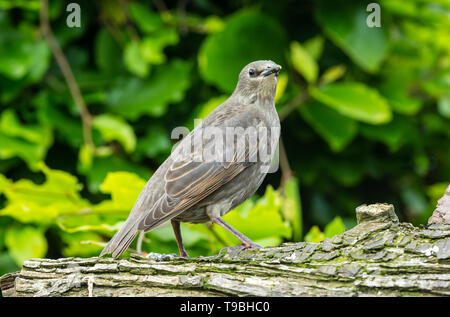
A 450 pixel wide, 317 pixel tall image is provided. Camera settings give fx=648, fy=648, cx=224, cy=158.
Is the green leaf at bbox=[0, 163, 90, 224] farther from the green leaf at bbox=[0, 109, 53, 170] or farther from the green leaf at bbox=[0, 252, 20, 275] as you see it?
the green leaf at bbox=[0, 252, 20, 275]

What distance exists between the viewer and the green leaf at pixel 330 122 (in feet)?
16.4

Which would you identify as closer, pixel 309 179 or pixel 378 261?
pixel 378 261

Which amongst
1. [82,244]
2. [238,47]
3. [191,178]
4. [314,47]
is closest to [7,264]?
[82,244]

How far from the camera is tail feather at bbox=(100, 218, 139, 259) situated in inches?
127

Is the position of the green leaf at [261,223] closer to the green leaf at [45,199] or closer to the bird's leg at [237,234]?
the bird's leg at [237,234]

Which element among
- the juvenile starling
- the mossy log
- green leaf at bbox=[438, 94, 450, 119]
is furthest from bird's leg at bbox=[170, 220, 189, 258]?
green leaf at bbox=[438, 94, 450, 119]

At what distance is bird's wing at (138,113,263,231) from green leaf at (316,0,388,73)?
5.12 feet

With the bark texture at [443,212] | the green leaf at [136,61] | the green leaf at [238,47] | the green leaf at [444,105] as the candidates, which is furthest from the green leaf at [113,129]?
the green leaf at [444,105]

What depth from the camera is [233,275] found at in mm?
2842

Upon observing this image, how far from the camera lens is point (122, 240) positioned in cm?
329

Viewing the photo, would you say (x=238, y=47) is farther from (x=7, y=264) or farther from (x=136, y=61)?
(x=7, y=264)

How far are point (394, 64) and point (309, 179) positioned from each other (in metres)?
1.24
